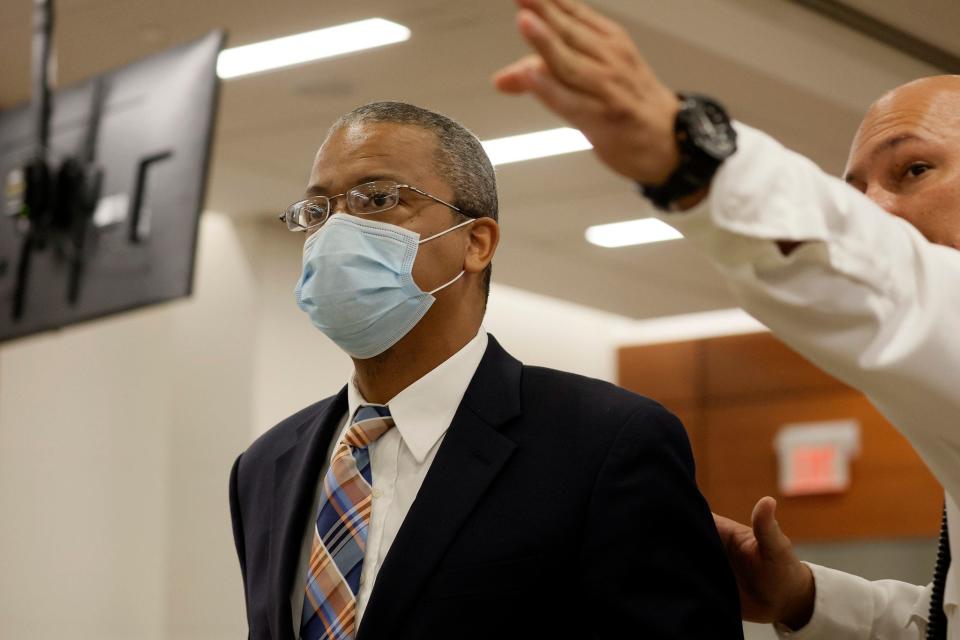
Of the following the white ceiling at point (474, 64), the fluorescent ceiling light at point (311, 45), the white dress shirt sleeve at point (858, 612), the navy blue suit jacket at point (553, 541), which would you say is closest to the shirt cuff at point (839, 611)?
the white dress shirt sleeve at point (858, 612)

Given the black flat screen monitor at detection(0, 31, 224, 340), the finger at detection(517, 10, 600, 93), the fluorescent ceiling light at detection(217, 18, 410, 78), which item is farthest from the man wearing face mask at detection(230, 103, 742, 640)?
the fluorescent ceiling light at detection(217, 18, 410, 78)

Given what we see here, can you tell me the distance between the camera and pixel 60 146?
5.41 m

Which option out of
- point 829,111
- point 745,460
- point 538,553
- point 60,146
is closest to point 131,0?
point 60,146

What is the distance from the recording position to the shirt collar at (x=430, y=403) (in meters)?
2.01

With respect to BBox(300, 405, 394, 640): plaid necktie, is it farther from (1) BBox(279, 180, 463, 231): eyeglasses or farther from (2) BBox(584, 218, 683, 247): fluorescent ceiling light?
(2) BBox(584, 218, 683, 247): fluorescent ceiling light

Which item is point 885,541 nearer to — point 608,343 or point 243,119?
point 608,343

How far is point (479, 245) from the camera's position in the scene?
2.26m

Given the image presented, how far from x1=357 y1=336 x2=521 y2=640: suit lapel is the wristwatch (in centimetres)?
80

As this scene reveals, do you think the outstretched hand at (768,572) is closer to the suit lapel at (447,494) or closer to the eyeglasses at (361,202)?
the suit lapel at (447,494)

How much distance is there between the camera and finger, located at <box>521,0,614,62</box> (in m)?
1.10

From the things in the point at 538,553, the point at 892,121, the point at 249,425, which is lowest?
the point at 249,425

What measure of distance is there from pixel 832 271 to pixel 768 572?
94 cm

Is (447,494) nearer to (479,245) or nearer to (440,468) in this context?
(440,468)

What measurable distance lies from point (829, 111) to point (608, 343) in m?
5.32
